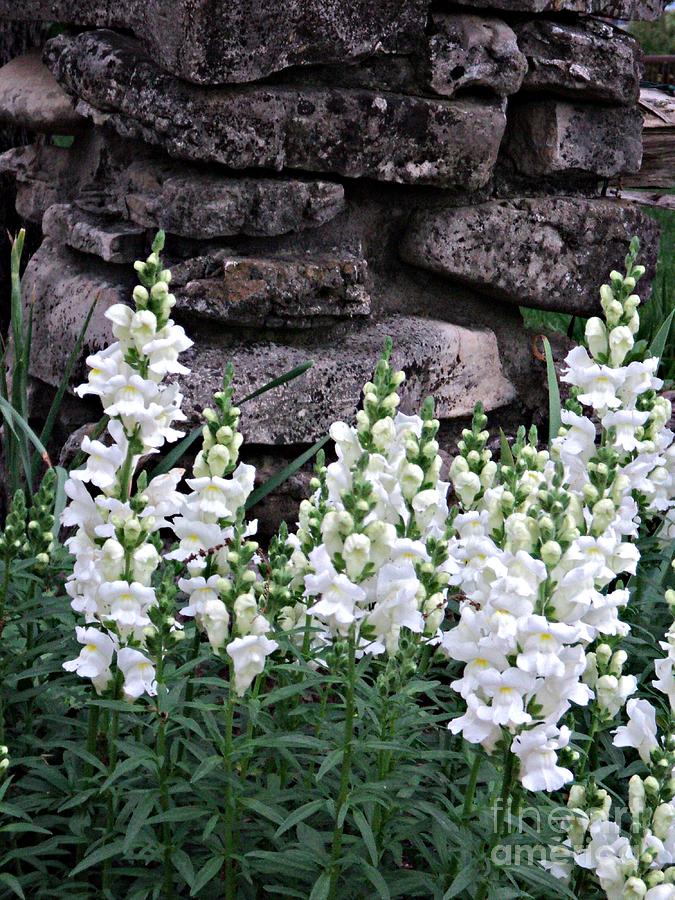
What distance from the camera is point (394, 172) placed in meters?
3.32

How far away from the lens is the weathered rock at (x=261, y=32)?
9.98ft

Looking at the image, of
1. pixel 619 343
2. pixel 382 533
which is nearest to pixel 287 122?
pixel 619 343

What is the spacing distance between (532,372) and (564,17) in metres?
1.11

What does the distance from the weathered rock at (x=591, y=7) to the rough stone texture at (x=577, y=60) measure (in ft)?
0.16

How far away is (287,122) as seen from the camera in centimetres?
315

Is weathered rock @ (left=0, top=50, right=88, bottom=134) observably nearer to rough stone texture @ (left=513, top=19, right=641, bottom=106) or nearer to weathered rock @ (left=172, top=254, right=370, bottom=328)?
weathered rock @ (left=172, top=254, right=370, bottom=328)

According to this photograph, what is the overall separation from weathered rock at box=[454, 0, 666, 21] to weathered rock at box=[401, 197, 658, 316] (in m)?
0.56

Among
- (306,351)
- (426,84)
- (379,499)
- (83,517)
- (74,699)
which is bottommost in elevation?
(74,699)

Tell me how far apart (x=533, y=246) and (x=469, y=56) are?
1.98 feet

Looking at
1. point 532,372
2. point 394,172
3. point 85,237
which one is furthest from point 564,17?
point 85,237

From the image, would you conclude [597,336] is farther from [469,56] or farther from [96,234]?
[96,234]

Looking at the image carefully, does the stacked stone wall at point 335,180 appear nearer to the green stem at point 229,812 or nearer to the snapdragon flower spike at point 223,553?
the snapdragon flower spike at point 223,553

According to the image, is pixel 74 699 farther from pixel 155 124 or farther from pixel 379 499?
pixel 155 124

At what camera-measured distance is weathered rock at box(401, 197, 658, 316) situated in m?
3.48
